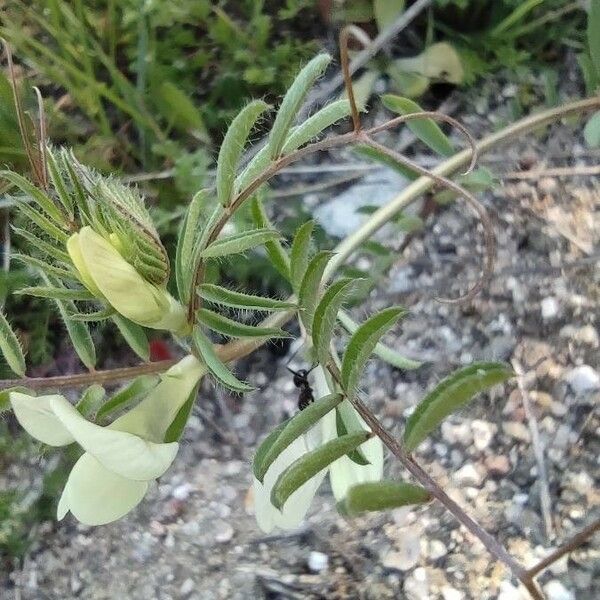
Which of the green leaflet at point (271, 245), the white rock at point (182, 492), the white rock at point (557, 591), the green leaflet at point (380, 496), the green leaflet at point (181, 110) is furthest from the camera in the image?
the green leaflet at point (181, 110)

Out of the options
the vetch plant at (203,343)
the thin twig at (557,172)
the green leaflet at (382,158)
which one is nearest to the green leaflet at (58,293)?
the vetch plant at (203,343)

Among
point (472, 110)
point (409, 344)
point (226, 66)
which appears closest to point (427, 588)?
point (409, 344)

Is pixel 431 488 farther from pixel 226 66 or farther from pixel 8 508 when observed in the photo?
pixel 226 66

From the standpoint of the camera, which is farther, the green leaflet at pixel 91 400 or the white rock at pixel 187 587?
the white rock at pixel 187 587

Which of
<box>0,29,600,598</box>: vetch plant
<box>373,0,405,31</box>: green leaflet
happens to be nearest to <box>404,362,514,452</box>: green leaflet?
<box>0,29,600,598</box>: vetch plant

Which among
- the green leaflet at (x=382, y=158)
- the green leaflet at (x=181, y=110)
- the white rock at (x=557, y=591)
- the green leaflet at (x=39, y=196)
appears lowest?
the white rock at (x=557, y=591)

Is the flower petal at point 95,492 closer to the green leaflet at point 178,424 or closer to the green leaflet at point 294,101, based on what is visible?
the green leaflet at point 178,424

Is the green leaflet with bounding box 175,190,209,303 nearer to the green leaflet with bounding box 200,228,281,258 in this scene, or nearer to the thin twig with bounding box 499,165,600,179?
the green leaflet with bounding box 200,228,281,258
